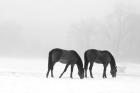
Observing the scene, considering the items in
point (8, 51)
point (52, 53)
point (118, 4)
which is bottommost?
point (8, 51)

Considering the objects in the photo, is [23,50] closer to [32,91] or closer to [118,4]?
[118,4]

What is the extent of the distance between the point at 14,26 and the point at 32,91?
102196 millimetres

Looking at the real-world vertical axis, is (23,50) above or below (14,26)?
below

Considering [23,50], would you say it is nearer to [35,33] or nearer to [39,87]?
[35,33]

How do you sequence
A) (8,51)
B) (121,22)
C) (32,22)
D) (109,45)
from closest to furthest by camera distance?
(121,22)
(109,45)
(8,51)
(32,22)

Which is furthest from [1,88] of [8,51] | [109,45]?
[8,51]

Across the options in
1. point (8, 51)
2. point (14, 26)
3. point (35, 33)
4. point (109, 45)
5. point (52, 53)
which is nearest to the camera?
point (52, 53)

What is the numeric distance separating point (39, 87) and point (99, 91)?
2377mm

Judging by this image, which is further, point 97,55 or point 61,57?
point 97,55

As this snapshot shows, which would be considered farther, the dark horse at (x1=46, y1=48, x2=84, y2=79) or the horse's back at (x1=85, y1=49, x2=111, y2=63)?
the horse's back at (x1=85, y1=49, x2=111, y2=63)

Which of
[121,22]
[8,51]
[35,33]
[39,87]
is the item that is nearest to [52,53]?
[39,87]

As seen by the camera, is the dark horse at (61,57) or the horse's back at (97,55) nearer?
the dark horse at (61,57)

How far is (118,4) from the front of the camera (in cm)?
6919

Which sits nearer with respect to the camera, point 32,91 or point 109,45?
point 32,91
